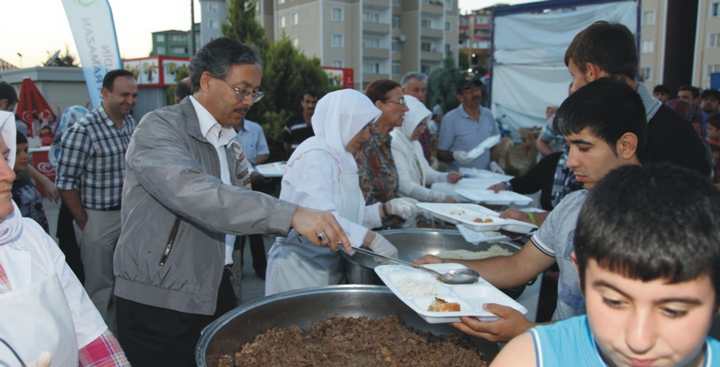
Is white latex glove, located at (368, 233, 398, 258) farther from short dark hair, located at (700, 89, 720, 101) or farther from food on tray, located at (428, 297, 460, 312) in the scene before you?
short dark hair, located at (700, 89, 720, 101)

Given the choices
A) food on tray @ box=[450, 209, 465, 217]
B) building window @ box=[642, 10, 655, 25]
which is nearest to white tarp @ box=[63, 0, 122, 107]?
food on tray @ box=[450, 209, 465, 217]

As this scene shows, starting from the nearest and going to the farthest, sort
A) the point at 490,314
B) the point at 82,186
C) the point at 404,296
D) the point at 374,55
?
the point at 490,314 < the point at 404,296 < the point at 82,186 < the point at 374,55

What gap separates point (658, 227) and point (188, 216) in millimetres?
1291

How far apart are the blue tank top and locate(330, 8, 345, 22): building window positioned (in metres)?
36.0

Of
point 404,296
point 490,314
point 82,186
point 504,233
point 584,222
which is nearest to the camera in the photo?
point 584,222

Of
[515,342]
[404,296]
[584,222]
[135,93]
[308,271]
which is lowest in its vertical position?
[308,271]

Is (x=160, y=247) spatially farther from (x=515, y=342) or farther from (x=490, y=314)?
(x=515, y=342)

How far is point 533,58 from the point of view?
25.7ft

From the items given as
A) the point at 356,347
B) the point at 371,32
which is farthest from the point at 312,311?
the point at 371,32

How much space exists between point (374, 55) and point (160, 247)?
37610 millimetres

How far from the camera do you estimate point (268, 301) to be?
164 centimetres

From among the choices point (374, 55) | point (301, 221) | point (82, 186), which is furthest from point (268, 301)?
point (374, 55)

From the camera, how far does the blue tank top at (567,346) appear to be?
0.88 meters

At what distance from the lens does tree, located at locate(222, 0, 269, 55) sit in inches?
455
